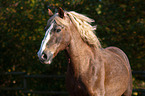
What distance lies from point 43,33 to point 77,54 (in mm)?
2622

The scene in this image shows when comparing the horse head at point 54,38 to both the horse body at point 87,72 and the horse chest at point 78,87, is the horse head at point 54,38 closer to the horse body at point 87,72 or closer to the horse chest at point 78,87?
the horse body at point 87,72

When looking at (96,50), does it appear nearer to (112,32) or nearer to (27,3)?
(112,32)

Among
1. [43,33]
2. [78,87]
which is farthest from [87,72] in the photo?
[43,33]

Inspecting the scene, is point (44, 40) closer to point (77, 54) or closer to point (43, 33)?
point (77, 54)

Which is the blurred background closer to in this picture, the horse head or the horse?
the horse

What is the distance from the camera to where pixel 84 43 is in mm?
2350

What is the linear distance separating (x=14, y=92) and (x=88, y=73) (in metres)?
4.46

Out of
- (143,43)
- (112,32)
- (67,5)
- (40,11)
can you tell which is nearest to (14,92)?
(40,11)

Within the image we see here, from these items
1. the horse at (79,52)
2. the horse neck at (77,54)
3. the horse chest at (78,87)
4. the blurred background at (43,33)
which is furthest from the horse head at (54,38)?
the blurred background at (43,33)

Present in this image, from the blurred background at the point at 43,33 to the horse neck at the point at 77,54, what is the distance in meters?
2.49

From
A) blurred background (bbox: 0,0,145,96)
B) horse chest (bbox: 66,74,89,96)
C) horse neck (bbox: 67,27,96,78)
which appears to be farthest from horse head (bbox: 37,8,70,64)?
blurred background (bbox: 0,0,145,96)

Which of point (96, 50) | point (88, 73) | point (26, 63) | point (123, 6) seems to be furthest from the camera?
point (26, 63)

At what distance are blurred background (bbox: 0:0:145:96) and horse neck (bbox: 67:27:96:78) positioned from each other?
2488 mm

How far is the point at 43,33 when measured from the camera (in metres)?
4.71
